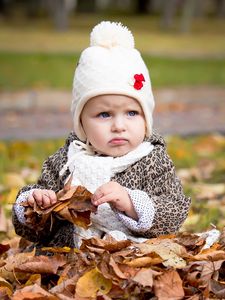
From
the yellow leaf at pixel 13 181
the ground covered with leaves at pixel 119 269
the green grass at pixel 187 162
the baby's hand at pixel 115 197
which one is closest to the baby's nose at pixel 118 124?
the baby's hand at pixel 115 197

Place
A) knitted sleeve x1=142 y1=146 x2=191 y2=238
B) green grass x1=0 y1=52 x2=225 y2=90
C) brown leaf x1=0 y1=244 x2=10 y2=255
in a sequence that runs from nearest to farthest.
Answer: knitted sleeve x1=142 y1=146 x2=191 y2=238, brown leaf x1=0 y1=244 x2=10 y2=255, green grass x1=0 y1=52 x2=225 y2=90

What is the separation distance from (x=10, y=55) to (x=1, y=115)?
5945 mm

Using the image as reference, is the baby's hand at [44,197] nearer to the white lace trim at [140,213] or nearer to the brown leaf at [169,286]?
the white lace trim at [140,213]

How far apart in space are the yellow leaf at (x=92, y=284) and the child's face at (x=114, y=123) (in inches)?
30.1

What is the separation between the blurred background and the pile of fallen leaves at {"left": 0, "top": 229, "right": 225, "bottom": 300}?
48cm

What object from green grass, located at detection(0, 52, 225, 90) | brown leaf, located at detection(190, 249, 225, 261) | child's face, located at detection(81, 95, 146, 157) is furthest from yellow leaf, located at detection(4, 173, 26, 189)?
green grass, located at detection(0, 52, 225, 90)

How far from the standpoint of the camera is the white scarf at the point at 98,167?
3939mm

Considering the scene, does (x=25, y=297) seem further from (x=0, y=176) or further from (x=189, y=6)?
(x=189, y=6)

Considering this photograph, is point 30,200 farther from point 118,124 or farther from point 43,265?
point 118,124

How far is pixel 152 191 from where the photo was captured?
396 centimetres

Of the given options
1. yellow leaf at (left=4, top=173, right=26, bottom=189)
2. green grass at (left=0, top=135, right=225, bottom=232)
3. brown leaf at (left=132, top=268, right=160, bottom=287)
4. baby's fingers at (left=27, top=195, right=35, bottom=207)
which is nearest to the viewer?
brown leaf at (left=132, top=268, right=160, bottom=287)

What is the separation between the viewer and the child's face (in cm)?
391

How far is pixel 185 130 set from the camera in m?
10.5

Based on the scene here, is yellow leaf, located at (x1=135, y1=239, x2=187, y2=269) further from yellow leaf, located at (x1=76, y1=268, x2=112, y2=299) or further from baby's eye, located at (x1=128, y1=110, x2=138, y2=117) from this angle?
baby's eye, located at (x1=128, y1=110, x2=138, y2=117)
